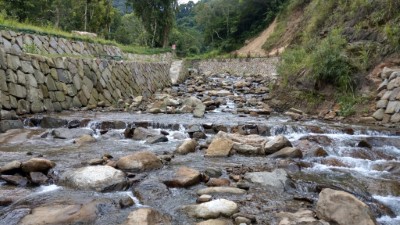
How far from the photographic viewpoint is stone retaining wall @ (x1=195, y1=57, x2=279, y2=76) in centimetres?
2682

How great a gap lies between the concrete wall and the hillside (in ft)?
22.1

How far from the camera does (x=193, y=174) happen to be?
4.84 m

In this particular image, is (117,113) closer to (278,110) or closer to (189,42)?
(278,110)

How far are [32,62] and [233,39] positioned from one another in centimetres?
3381

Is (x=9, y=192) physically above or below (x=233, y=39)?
below

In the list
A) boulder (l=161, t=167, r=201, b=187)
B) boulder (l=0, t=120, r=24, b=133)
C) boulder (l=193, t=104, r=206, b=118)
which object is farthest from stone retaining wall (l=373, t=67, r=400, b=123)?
boulder (l=0, t=120, r=24, b=133)

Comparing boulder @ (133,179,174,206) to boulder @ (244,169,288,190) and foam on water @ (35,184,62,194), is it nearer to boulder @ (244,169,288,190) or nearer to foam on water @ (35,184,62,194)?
foam on water @ (35,184,62,194)

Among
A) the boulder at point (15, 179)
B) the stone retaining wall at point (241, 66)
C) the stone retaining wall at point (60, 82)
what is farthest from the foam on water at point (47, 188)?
the stone retaining wall at point (241, 66)

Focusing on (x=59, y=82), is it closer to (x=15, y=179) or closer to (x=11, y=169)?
(x=11, y=169)

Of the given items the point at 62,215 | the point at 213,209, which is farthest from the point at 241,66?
the point at 62,215

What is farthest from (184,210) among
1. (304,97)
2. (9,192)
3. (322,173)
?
(304,97)

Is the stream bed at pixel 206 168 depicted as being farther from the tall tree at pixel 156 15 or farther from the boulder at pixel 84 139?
the tall tree at pixel 156 15

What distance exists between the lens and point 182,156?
20.8ft

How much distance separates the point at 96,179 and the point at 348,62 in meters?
Answer: 9.59
